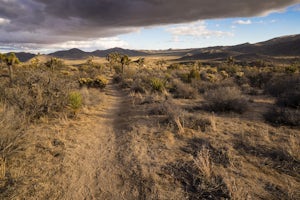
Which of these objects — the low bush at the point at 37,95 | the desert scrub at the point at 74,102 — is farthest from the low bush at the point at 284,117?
the low bush at the point at 37,95

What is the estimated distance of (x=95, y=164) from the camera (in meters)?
5.41

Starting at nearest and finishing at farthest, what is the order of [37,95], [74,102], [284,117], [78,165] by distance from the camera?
1. [78,165]
2. [284,117]
3. [37,95]
4. [74,102]

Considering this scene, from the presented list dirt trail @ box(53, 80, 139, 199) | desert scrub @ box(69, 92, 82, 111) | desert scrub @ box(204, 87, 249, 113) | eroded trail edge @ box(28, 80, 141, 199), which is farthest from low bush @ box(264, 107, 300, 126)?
desert scrub @ box(69, 92, 82, 111)

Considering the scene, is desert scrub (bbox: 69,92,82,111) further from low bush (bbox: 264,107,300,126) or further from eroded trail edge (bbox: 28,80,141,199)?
low bush (bbox: 264,107,300,126)

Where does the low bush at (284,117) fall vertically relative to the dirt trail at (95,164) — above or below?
above

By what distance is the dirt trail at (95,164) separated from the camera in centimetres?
429

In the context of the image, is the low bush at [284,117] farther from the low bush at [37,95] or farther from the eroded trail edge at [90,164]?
→ the low bush at [37,95]

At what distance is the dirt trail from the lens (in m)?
Result: 4.29

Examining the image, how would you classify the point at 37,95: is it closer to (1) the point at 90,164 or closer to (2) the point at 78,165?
(2) the point at 78,165

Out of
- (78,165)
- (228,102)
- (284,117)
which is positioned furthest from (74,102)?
(284,117)

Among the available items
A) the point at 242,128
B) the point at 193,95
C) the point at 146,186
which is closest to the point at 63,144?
the point at 146,186

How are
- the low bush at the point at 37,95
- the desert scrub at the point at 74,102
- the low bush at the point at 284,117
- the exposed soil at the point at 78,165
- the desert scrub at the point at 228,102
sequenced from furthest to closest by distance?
the desert scrub at the point at 228,102
the desert scrub at the point at 74,102
the low bush at the point at 37,95
the low bush at the point at 284,117
the exposed soil at the point at 78,165

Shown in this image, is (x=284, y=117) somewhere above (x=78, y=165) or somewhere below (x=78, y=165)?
above

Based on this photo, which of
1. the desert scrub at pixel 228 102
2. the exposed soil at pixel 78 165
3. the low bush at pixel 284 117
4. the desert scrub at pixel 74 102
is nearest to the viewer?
the exposed soil at pixel 78 165
